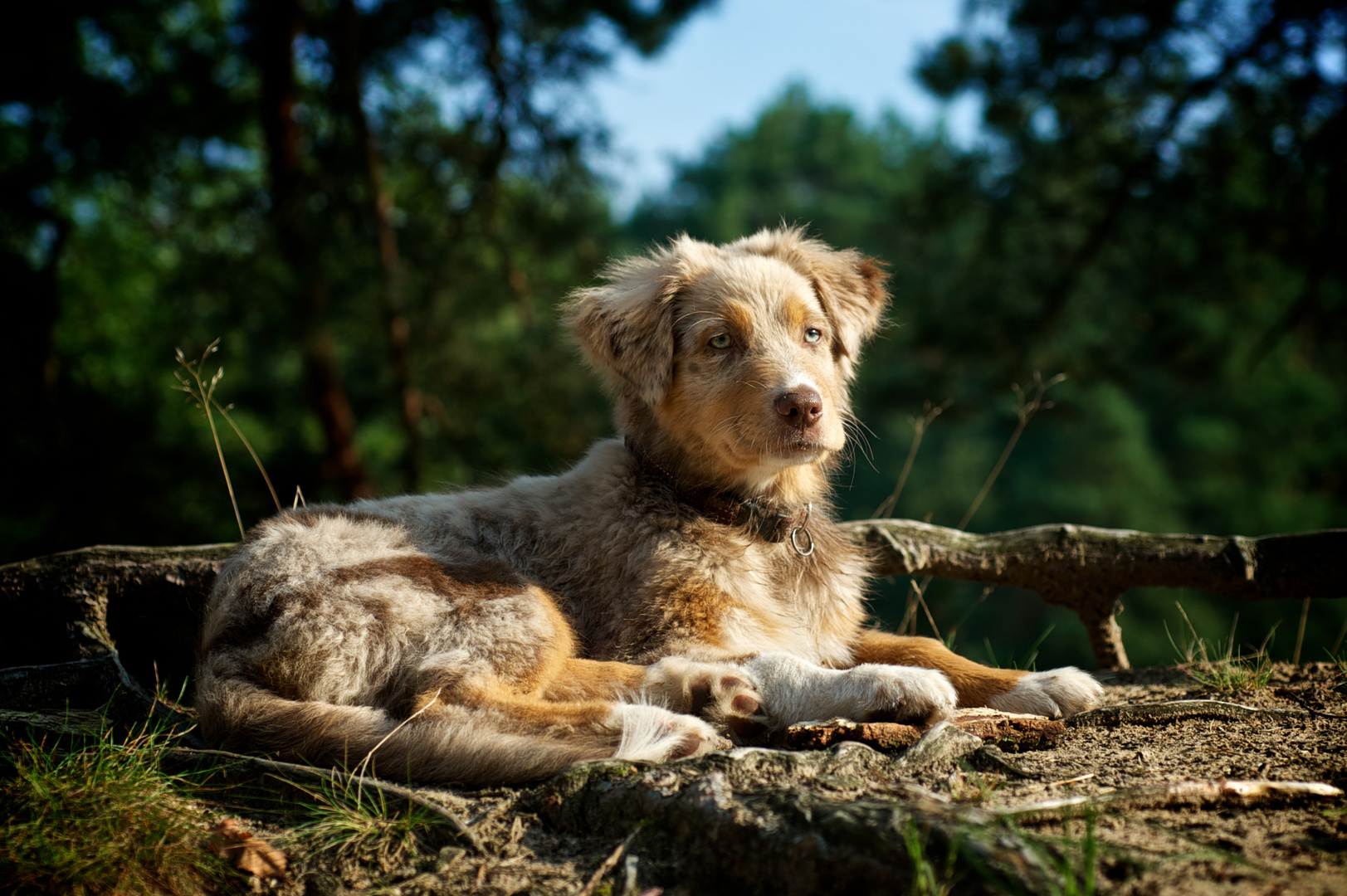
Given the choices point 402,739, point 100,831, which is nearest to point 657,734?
point 402,739

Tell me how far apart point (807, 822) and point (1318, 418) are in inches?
1513

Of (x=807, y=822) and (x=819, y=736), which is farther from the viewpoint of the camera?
(x=819, y=736)

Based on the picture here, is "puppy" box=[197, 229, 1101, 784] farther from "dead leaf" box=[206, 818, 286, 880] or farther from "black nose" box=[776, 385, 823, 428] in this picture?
"dead leaf" box=[206, 818, 286, 880]

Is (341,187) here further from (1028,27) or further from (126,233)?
(126,233)

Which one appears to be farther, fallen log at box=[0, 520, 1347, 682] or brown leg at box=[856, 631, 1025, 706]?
fallen log at box=[0, 520, 1347, 682]

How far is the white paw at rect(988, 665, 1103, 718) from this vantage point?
147 inches

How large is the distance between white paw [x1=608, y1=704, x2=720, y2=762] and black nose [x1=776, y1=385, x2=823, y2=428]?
4.94ft

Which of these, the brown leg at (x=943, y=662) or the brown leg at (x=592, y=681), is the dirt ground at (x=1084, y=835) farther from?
the brown leg at (x=592, y=681)

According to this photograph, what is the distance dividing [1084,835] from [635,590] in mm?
2263

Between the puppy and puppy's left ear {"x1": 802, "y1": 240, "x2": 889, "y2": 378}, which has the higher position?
puppy's left ear {"x1": 802, "y1": 240, "x2": 889, "y2": 378}

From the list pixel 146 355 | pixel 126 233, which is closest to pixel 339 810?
pixel 146 355

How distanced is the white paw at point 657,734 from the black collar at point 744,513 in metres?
1.34

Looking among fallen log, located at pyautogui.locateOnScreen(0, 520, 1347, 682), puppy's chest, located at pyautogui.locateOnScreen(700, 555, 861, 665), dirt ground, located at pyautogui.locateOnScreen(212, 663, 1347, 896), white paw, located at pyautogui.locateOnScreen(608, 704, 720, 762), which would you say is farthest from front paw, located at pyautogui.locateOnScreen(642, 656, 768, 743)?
fallen log, located at pyautogui.locateOnScreen(0, 520, 1347, 682)

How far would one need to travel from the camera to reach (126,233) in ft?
80.7
